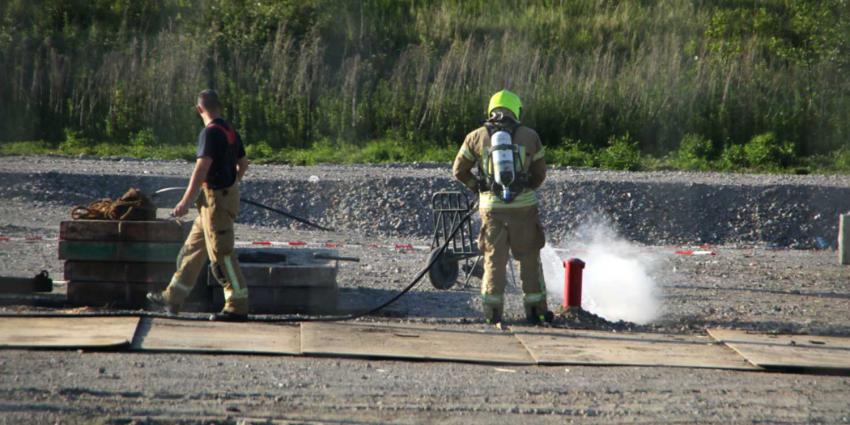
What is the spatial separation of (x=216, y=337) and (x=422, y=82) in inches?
723

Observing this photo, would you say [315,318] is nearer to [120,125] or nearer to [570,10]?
[120,125]

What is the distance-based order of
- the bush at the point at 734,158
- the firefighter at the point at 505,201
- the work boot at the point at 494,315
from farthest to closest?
the bush at the point at 734,158, the work boot at the point at 494,315, the firefighter at the point at 505,201

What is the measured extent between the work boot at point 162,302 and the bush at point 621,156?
46.1 ft

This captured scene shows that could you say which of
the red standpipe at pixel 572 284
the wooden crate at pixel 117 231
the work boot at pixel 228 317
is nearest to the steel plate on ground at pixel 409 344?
the work boot at pixel 228 317

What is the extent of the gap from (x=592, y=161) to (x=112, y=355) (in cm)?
1632

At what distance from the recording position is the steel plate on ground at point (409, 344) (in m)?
7.73

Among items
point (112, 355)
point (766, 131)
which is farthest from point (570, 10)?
point (112, 355)

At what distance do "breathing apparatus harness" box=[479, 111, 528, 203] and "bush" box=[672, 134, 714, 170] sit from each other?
A: 14.1 meters

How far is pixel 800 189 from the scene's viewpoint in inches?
663

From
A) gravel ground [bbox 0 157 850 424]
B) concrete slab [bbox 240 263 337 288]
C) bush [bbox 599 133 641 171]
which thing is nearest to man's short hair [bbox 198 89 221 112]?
concrete slab [bbox 240 263 337 288]

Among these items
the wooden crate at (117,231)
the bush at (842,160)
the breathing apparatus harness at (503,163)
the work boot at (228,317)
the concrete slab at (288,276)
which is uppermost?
the breathing apparatus harness at (503,163)

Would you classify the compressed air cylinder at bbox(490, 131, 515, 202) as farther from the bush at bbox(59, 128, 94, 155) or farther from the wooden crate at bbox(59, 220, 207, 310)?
the bush at bbox(59, 128, 94, 155)

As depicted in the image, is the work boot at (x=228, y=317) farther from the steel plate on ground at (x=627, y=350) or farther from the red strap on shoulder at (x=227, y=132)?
the steel plate on ground at (x=627, y=350)

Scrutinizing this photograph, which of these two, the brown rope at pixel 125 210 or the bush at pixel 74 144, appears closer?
the brown rope at pixel 125 210
